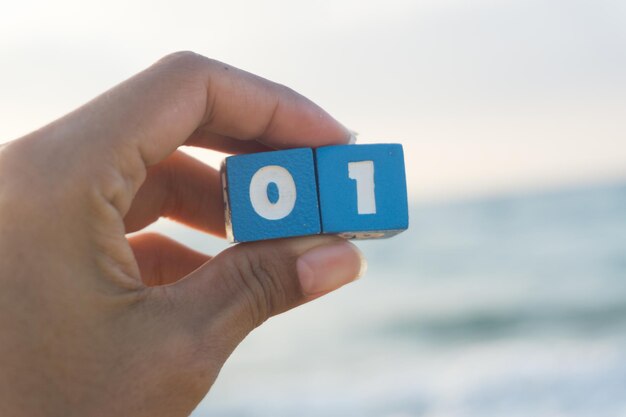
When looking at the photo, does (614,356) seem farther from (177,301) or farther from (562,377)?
(177,301)

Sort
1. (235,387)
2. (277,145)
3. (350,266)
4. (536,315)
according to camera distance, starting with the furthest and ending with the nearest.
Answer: (536,315)
(235,387)
(277,145)
(350,266)

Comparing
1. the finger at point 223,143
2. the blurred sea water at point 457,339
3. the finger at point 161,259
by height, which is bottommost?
the blurred sea water at point 457,339

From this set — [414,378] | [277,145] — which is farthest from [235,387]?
[277,145]

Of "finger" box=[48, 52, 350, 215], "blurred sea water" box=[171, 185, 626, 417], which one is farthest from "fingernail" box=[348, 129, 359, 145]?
"blurred sea water" box=[171, 185, 626, 417]

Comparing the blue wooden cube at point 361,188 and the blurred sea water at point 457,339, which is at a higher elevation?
the blue wooden cube at point 361,188

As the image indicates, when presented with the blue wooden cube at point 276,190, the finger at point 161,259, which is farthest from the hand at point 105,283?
the finger at point 161,259

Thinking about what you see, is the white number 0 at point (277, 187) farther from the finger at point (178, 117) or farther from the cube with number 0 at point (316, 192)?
the finger at point (178, 117)

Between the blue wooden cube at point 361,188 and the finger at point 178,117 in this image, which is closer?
the finger at point 178,117

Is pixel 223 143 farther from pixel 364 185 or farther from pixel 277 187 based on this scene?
pixel 364 185
